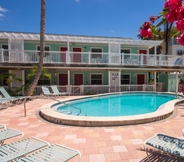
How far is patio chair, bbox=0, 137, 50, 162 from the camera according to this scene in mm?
2464

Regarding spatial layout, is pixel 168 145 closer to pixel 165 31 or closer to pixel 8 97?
pixel 8 97

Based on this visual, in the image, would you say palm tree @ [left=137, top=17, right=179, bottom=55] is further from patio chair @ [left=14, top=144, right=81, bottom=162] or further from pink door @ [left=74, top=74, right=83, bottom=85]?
pink door @ [left=74, top=74, right=83, bottom=85]

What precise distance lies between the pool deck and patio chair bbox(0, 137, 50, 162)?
3.09 feet

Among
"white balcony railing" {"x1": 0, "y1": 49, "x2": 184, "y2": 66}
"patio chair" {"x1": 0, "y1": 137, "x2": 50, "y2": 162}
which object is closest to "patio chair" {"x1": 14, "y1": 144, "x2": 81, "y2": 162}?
"patio chair" {"x1": 0, "y1": 137, "x2": 50, "y2": 162}

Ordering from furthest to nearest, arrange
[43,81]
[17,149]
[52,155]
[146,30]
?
[43,81] → [17,149] → [52,155] → [146,30]

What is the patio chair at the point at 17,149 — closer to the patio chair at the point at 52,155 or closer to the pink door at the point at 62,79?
the patio chair at the point at 52,155

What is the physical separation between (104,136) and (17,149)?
8.38 ft

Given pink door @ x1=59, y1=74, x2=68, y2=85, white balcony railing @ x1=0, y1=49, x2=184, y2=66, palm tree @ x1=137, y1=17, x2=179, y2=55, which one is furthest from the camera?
pink door @ x1=59, y1=74, x2=68, y2=85

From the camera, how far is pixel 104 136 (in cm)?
445

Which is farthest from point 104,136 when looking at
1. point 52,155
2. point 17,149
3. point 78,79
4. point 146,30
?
point 78,79

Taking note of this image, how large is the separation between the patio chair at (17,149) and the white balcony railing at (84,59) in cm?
1100

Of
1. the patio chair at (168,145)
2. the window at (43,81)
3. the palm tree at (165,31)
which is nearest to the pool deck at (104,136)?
the patio chair at (168,145)

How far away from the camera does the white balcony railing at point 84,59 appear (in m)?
12.7

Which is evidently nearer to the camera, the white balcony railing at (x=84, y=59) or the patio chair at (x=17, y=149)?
the patio chair at (x=17, y=149)
